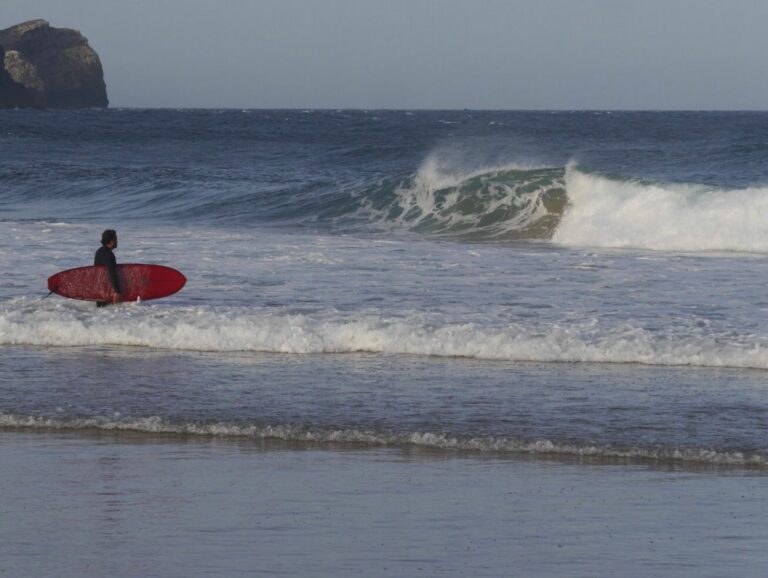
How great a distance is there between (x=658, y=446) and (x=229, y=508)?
2481 millimetres

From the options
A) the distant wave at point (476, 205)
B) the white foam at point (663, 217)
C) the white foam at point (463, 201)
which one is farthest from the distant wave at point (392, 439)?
the white foam at point (463, 201)

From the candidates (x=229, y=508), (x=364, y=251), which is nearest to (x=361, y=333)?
(x=229, y=508)

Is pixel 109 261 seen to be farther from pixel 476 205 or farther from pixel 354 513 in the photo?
pixel 476 205

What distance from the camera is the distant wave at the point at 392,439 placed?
281 inches

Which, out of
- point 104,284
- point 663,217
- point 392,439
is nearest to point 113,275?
point 104,284

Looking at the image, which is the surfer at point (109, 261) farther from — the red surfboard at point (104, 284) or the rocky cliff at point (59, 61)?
the rocky cliff at point (59, 61)

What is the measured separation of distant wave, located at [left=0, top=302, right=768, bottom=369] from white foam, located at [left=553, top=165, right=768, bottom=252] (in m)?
8.60

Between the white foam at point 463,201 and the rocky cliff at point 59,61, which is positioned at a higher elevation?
the rocky cliff at point 59,61

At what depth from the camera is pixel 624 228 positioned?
20797mm

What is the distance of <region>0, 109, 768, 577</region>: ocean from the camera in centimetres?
556

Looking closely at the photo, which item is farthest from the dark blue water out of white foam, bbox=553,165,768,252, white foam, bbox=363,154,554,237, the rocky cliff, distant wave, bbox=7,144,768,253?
the rocky cliff

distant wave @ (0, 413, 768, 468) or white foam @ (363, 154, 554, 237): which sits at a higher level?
white foam @ (363, 154, 554, 237)

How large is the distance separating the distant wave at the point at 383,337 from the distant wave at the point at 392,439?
8.32ft

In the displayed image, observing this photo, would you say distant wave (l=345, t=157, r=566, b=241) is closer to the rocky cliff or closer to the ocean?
the ocean
